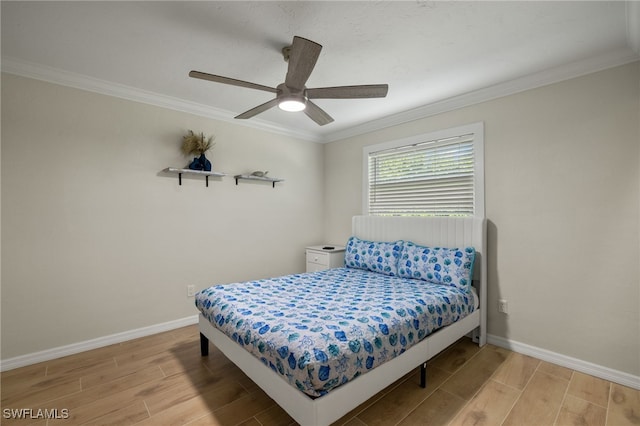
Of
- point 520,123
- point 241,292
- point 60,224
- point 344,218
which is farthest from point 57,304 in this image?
point 520,123

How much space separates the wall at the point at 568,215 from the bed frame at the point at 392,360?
19 centimetres

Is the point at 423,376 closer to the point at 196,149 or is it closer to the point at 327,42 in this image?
the point at 327,42

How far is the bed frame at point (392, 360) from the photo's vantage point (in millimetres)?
1438

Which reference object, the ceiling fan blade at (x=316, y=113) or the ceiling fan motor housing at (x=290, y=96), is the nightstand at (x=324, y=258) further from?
the ceiling fan motor housing at (x=290, y=96)

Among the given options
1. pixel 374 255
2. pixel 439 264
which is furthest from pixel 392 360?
pixel 374 255

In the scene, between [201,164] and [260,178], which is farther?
[260,178]

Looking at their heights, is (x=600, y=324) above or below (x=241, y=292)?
below

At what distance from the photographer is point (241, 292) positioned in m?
2.35

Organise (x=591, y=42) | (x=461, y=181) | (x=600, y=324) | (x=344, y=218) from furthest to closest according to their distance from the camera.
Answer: (x=344, y=218)
(x=461, y=181)
(x=600, y=324)
(x=591, y=42)

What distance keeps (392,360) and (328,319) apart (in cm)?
46

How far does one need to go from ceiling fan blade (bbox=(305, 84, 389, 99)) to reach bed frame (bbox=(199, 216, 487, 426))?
160 centimetres

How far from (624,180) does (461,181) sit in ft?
3.91

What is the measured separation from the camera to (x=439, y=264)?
2.72 m

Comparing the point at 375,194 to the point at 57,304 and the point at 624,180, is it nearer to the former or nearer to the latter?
the point at 624,180
